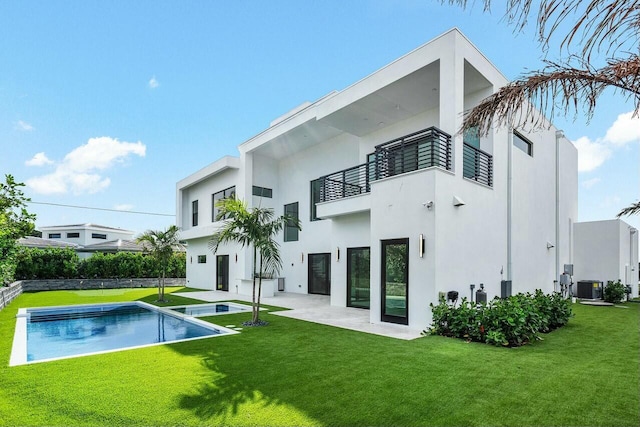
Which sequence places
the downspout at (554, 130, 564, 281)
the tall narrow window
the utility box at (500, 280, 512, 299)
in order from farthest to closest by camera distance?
the tall narrow window < the downspout at (554, 130, 564, 281) < the utility box at (500, 280, 512, 299)

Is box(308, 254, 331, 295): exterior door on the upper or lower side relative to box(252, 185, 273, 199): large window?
lower

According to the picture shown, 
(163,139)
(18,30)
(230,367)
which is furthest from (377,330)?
(163,139)

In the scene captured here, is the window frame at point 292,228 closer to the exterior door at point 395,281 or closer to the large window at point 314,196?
the large window at point 314,196

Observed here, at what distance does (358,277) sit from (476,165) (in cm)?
517

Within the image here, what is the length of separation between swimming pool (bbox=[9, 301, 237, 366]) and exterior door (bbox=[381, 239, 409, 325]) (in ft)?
13.1

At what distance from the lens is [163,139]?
85.9 ft

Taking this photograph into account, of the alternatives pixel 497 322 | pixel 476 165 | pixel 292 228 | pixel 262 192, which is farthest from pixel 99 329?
pixel 476 165

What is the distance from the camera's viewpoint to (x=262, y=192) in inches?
783

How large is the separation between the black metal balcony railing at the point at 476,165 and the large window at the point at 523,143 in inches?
105

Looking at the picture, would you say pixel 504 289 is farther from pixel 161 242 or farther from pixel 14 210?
pixel 14 210

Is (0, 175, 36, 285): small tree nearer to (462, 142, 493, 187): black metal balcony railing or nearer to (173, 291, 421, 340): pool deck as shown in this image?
(173, 291, 421, 340): pool deck

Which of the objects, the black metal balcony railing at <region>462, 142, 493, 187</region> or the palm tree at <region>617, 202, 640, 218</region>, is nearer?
the palm tree at <region>617, 202, 640, 218</region>

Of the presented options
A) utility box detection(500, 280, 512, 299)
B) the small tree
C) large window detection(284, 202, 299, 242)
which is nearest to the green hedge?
the small tree

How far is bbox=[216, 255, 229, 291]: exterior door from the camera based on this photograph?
19922 mm
